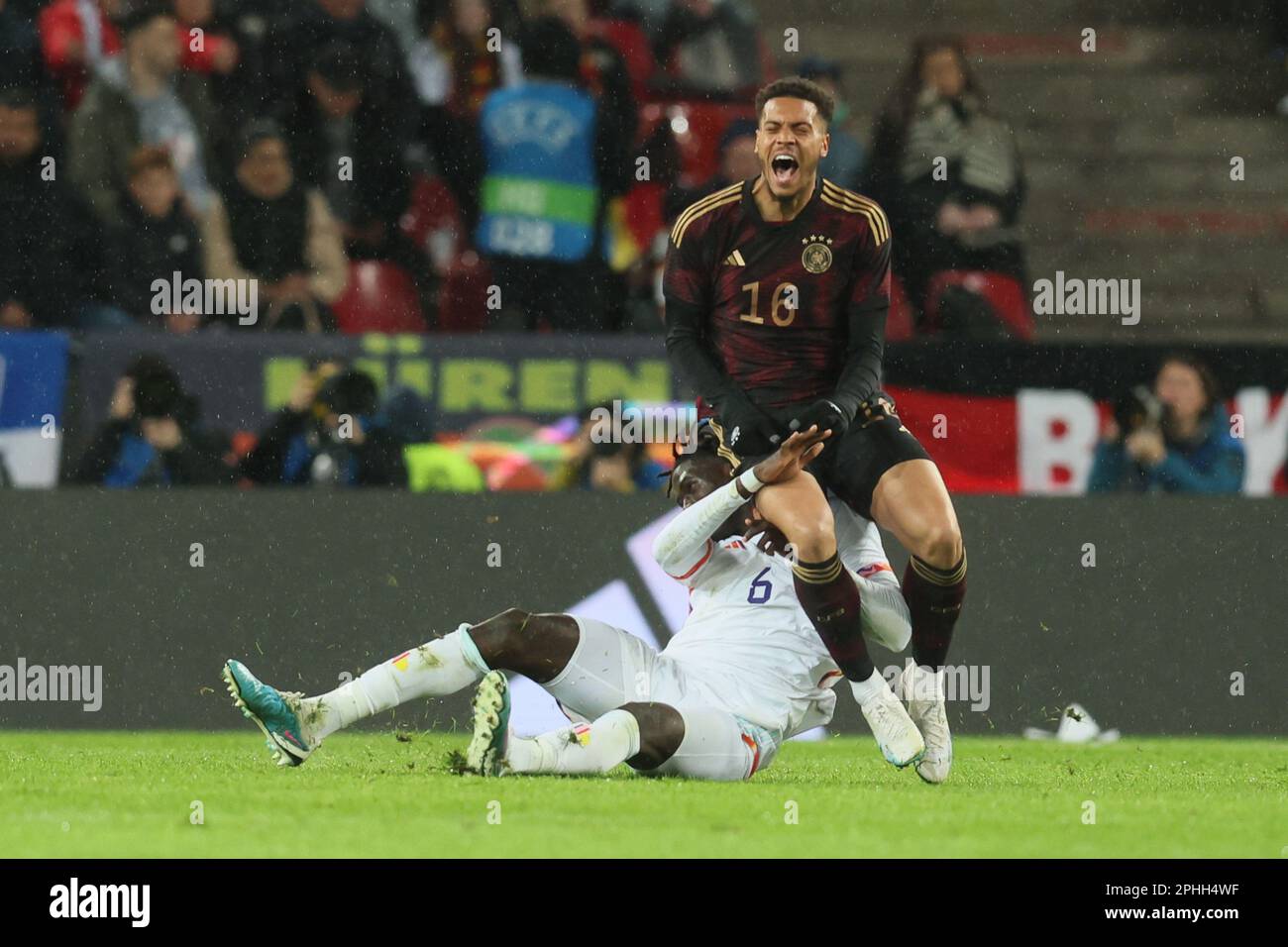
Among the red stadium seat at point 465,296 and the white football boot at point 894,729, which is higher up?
the red stadium seat at point 465,296

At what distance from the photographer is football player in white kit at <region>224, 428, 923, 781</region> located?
6.26 metres

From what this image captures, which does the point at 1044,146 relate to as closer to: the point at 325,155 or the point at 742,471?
the point at 325,155

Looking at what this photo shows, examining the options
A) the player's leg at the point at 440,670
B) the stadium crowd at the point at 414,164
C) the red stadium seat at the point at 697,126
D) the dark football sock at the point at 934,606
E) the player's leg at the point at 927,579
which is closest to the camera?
the player's leg at the point at 440,670

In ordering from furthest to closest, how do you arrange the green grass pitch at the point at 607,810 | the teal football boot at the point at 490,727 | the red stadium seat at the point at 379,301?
the red stadium seat at the point at 379,301
the teal football boot at the point at 490,727
the green grass pitch at the point at 607,810

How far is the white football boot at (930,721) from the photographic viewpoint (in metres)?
6.76

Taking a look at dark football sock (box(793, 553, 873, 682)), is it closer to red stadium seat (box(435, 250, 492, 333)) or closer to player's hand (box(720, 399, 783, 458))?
player's hand (box(720, 399, 783, 458))

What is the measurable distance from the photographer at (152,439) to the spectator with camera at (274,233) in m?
1.01

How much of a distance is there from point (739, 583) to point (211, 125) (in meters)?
5.23

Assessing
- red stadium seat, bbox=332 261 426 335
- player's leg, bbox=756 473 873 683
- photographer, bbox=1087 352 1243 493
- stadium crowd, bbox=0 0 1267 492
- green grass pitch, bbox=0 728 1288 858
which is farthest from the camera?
red stadium seat, bbox=332 261 426 335

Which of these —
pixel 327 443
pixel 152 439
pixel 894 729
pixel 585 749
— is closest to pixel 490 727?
pixel 585 749

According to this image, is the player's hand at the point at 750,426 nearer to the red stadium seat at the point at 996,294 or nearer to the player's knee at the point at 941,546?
the player's knee at the point at 941,546

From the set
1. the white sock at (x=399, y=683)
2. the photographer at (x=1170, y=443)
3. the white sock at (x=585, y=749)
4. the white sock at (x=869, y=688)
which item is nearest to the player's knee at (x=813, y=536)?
the white sock at (x=869, y=688)

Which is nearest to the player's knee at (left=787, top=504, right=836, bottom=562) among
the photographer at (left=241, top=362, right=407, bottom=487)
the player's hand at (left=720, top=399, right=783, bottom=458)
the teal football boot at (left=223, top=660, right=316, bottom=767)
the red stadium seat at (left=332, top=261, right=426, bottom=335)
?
the player's hand at (left=720, top=399, right=783, bottom=458)

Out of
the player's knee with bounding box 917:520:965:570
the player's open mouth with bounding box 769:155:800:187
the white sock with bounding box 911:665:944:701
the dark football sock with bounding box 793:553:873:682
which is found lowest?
the white sock with bounding box 911:665:944:701
